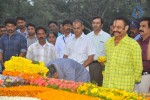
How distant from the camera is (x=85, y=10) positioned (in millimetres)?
39844

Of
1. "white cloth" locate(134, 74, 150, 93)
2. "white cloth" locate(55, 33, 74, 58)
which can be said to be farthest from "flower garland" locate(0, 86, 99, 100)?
"white cloth" locate(55, 33, 74, 58)

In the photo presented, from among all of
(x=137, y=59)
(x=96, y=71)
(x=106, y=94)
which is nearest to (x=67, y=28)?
(x=96, y=71)

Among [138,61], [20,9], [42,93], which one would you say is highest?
[20,9]

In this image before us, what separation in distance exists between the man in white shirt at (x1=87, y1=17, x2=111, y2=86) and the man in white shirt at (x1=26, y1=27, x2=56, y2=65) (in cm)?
99

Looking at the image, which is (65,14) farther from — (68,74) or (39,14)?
(68,74)

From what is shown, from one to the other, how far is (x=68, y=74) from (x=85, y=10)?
33.2m

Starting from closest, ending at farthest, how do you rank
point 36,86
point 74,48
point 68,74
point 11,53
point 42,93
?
point 42,93, point 36,86, point 68,74, point 74,48, point 11,53

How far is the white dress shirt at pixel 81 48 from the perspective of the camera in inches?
331

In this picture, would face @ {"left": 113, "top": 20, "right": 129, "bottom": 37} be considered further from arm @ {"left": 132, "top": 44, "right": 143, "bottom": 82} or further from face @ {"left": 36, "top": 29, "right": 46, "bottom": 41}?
face @ {"left": 36, "top": 29, "right": 46, "bottom": 41}

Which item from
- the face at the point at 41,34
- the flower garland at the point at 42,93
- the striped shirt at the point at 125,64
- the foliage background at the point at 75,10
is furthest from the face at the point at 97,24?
the foliage background at the point at 75,10

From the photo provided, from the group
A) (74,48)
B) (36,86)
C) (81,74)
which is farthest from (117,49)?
(74,48)

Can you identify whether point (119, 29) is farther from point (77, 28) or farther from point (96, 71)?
point (96, 71)

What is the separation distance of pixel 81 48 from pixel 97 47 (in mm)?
473

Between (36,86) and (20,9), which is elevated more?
(20,9)
